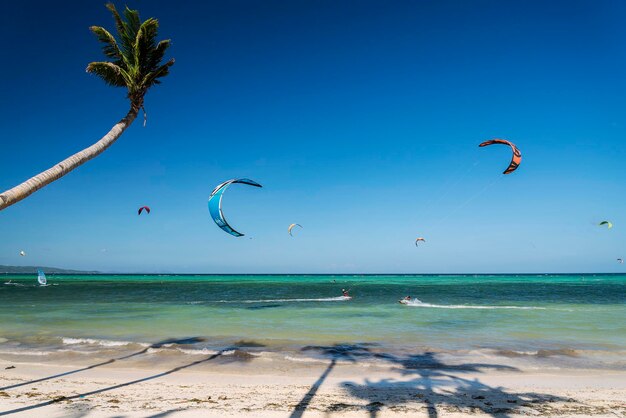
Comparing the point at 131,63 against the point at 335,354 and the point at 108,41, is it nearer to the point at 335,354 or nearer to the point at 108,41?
the point at 108,41

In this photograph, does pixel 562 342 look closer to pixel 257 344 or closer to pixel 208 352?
pixel 257 344

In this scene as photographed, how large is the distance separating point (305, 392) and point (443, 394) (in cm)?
328

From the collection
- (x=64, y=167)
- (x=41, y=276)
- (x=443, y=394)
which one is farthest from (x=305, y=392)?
(x=41, y=276)

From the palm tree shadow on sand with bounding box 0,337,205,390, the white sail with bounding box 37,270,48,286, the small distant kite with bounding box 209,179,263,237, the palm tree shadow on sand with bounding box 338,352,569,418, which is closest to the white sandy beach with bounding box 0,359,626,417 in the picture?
the palm tree shadow on sand with bounding box 338,352,569,418

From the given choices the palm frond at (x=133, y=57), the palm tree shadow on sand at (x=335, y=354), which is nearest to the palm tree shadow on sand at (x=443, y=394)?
the palm tree shadow on sand at (x=335, y=354)

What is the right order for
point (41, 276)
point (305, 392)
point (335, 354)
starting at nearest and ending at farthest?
point (305, 392)
point (335, 354)
point (41, 276)

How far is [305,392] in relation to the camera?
9508 millimetres

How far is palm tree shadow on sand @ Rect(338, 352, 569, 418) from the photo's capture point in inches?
324

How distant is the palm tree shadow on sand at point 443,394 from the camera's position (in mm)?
8219

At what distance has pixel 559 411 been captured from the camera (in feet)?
26.0

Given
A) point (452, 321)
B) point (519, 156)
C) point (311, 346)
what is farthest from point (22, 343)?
point (452, 321)

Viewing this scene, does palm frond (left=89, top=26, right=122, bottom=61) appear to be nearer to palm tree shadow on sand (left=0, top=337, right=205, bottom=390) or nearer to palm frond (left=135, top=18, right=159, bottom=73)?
palm frond (left=135, top=18, right=159, bottom=73)

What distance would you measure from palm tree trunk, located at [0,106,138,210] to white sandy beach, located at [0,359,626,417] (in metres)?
4.31

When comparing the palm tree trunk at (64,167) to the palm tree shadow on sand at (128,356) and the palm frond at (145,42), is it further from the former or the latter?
the palm tree shadow on sand at (128,356)
